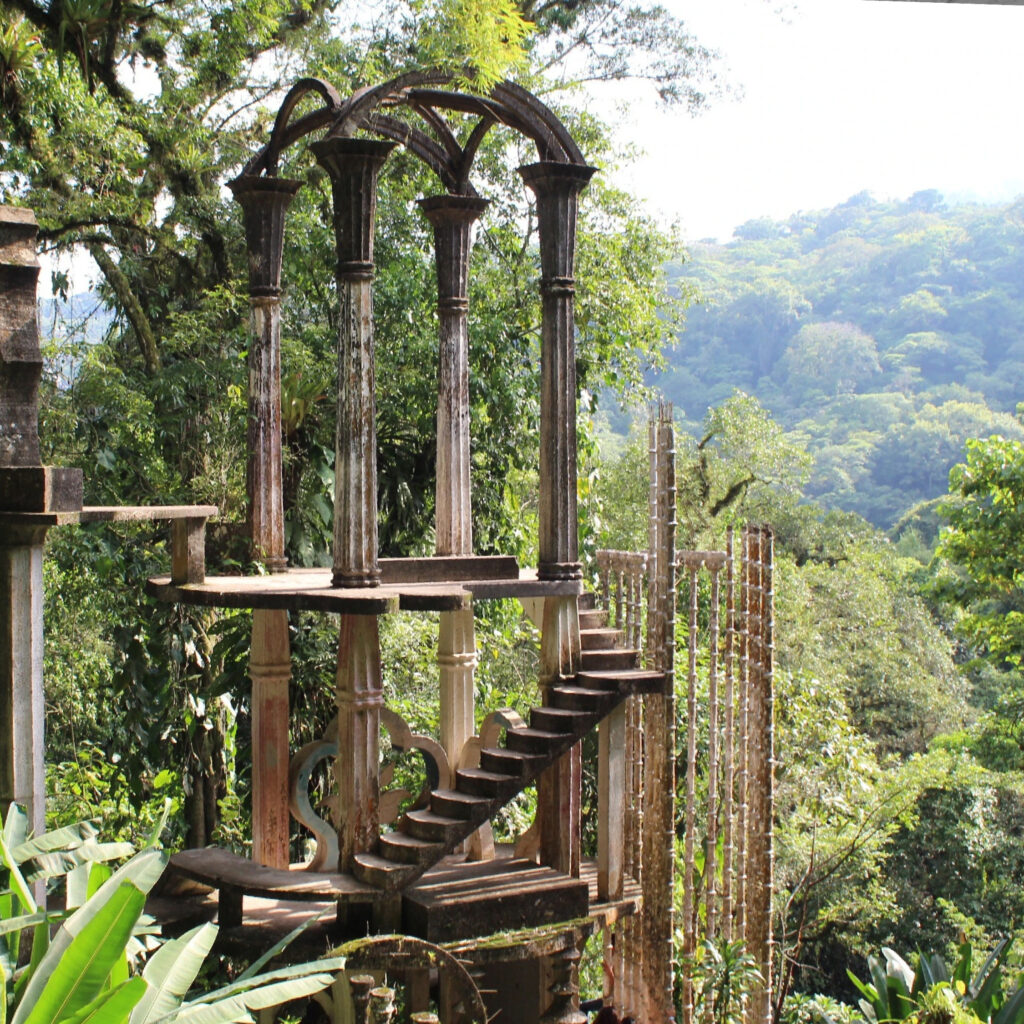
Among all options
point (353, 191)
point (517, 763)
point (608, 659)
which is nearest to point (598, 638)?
point (608, 659)

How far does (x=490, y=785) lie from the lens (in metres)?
4.18

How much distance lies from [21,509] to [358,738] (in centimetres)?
143

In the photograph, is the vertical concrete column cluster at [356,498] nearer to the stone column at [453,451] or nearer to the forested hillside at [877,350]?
the stone column at [453,451]

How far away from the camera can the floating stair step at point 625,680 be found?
14.3 feet

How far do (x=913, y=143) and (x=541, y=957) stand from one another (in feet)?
170

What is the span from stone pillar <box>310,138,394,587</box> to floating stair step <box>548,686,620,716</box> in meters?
0.83

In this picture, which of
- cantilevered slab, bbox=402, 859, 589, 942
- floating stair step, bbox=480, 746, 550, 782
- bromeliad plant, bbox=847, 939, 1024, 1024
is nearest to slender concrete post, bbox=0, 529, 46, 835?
cantilevered slab, bbox=402, 859, 589, 942

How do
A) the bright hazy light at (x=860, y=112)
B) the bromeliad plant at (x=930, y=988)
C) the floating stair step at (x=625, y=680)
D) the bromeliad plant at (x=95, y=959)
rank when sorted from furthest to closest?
the bright hazy light at (x=860, y=112), the bromeliad plant at (x=930, y=988), the floating stair step at (x=625, y=680), the bromeliad plant at (x=95, y=959)

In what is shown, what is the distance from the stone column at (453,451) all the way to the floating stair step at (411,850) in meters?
1.07

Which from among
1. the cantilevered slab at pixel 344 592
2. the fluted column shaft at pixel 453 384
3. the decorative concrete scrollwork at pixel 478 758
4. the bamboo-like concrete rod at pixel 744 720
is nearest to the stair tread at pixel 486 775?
the decorative concrete scrollwork at pixel 478 758

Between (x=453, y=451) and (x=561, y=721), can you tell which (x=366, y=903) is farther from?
(x=453, y=451)

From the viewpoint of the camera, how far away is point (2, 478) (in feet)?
10.6

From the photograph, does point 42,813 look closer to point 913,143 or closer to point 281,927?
point 281,927

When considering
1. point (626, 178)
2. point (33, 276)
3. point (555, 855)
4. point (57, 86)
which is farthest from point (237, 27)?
point (555, 855)
